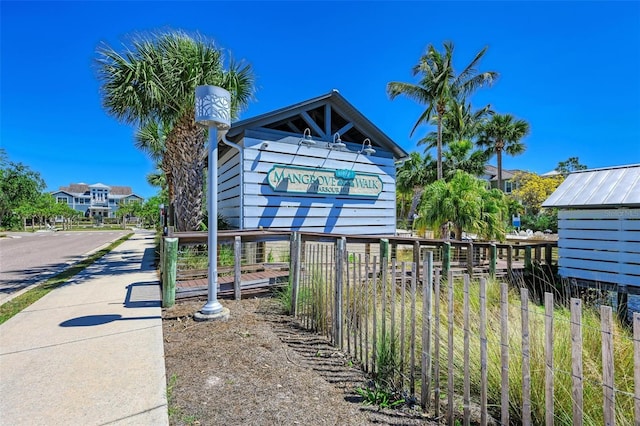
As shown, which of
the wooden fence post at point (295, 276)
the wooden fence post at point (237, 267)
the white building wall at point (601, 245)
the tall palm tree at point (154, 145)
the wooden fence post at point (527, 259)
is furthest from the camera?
the tall palm tree at point (154, 145)

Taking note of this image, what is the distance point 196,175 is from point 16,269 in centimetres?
630

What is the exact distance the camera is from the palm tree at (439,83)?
60.9 ft

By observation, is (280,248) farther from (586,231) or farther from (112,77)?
(586,231)

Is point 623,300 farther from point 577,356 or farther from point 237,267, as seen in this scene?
point 237,267

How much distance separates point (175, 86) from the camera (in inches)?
291

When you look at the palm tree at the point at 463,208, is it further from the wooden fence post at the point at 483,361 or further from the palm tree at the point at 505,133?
the palm tree at the point at 505,133

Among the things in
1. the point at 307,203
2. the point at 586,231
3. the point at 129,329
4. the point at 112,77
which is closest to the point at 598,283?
the point at 586,231

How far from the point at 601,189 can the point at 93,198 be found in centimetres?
8276

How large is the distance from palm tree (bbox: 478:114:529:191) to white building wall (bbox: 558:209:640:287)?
1827 cm

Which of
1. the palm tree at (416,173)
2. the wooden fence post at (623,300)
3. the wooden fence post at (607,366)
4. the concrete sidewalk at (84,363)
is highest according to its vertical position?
the palm tree at (416,173)

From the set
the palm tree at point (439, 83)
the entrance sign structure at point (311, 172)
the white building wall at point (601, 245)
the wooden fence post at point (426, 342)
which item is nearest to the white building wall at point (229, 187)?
the entrance sign structure at point (311, 172)

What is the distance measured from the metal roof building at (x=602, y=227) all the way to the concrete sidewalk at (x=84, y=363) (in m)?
9.23

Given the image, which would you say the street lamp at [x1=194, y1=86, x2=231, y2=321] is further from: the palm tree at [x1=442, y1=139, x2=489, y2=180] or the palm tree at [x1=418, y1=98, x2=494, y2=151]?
the palm tree at [x1=418, y1=98, x2=494, y2=151]

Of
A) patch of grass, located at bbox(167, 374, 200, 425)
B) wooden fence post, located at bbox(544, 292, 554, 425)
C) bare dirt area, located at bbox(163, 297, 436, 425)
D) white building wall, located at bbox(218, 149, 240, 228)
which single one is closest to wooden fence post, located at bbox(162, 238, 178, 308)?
bare dirt area, located at bbox(163, 297, 436, 425)
